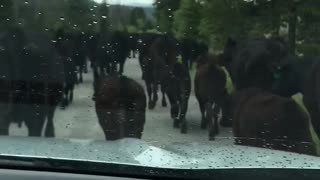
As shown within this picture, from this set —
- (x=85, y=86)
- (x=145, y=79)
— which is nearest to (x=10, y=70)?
(x=85, y=86)

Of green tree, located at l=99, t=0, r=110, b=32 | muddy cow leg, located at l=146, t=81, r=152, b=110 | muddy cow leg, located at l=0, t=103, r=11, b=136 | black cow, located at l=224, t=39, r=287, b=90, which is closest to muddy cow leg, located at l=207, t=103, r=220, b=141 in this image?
black cow, located at l=224, t=39, r=287, b=90

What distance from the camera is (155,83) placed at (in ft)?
10.3

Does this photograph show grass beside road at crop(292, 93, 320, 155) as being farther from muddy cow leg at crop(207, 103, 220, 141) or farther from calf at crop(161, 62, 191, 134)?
calf at crop(161, 62, 191, 134)

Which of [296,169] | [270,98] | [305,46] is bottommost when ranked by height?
[296,169]

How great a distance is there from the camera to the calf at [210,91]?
309 cm

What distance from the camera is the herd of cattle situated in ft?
10.0

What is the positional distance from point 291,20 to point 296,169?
1.89ft

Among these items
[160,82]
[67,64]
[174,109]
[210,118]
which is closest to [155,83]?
[160,82]

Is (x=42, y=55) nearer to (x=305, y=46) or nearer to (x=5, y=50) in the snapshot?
(x=5, y=50)

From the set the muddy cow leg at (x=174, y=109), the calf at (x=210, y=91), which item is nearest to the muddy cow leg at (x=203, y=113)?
the calf at (x=210, y=91)

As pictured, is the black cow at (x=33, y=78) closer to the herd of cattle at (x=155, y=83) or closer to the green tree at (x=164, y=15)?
the herd of cattle at (x=155, y=83)

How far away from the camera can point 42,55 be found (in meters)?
3.13

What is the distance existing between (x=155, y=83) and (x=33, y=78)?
50 centimetres

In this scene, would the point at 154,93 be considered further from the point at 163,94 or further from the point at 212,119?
the point at 212,119
